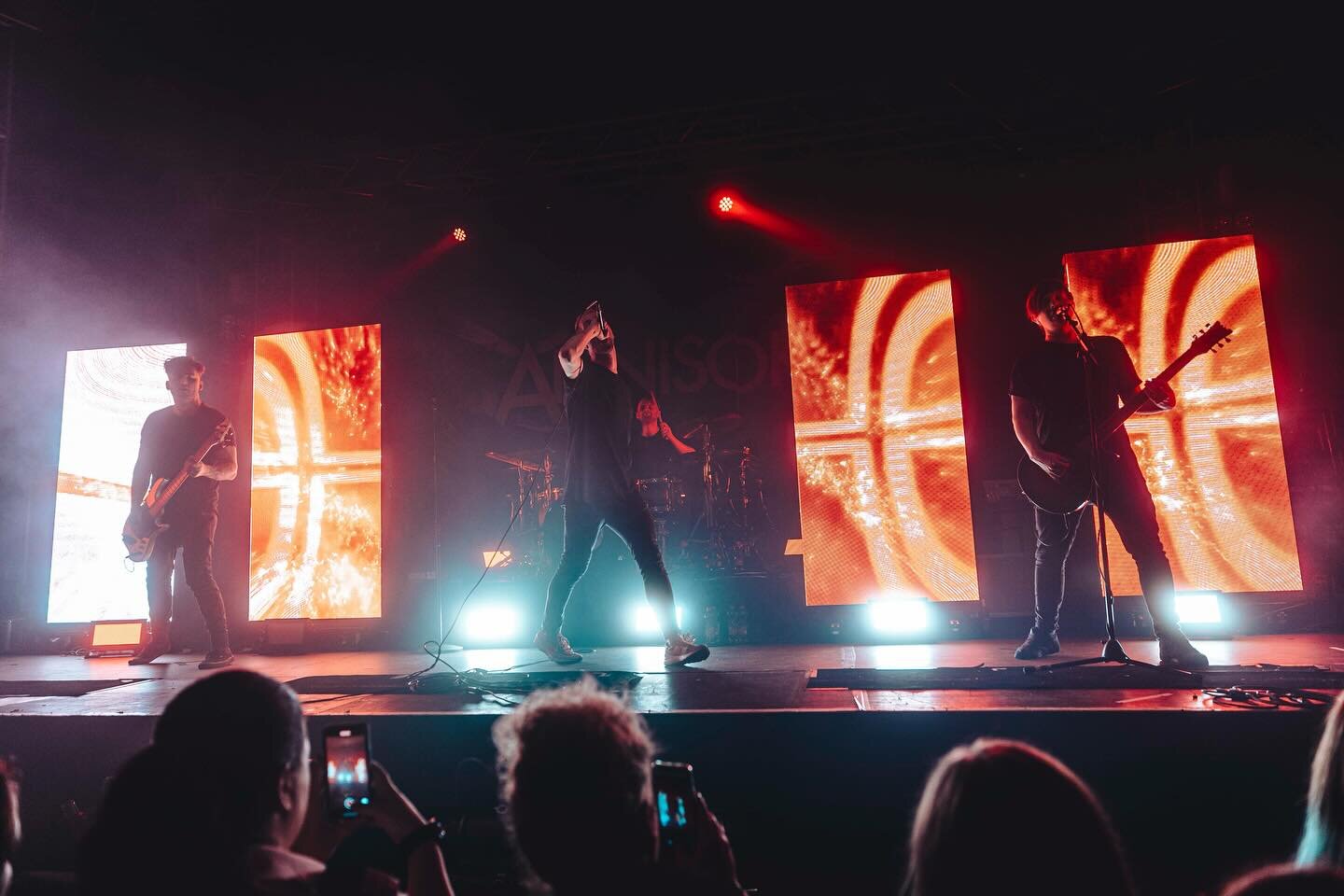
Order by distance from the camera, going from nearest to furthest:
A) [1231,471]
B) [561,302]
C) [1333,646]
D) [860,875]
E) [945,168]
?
[860,875] → [1333,646] → [1231,471] → [945,168] → [561,302]

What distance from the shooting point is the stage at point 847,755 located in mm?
2832

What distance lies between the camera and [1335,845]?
4.16ft

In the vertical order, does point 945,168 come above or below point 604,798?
above

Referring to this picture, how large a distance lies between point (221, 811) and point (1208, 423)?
7541 millimetres

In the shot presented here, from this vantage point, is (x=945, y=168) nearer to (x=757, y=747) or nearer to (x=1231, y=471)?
(x=1231, y=471)

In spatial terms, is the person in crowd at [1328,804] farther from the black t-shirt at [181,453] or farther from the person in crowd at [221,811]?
the black t-shirt at [181,453]

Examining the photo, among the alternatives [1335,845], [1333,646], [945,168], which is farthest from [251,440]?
[1333,646]

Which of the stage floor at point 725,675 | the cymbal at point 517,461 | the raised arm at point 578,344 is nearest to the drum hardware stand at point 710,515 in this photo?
the stage floor at point 725,675

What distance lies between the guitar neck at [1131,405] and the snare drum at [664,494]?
11.7 ft

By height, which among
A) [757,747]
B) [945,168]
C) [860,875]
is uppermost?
[945,168]

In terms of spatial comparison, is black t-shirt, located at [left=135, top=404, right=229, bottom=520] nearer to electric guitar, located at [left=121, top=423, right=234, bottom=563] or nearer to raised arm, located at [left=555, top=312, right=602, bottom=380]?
electric guitar, located at [left=121, top=423, right=234, bottom=563]

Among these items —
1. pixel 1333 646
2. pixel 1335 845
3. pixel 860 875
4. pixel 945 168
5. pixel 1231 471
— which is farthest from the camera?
pixel 945 168

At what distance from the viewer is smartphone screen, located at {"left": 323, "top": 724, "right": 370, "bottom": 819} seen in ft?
6.50

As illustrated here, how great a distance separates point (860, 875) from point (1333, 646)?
4.18 m
